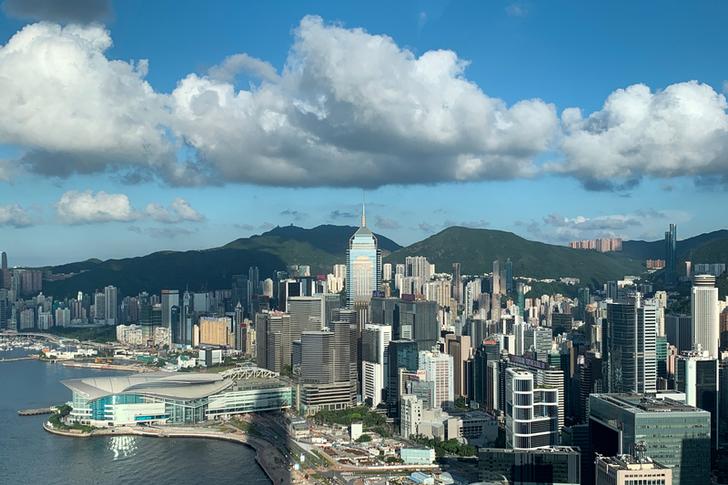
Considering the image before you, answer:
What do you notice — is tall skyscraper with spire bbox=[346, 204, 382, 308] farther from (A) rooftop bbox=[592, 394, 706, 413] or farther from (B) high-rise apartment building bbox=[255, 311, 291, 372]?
(A) rooftop bbox=[592, 394, 706, 413]

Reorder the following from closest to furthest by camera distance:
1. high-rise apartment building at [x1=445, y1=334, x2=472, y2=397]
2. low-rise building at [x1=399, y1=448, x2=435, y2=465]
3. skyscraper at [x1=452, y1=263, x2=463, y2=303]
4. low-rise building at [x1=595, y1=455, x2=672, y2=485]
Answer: low-rise building at [x1=595, y1=455, x2=672, y2=485], low-rise building at [x1=399, y1=448, x2=435, y2=465], high-rise apartment building at [x1=445, y1=334, x2=472, y2=397], skyscraper at [x1=452, y1=263, x2=463, y2=303]

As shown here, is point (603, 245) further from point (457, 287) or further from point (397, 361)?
point (397, 361)

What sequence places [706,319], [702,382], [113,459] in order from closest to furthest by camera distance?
[113,459] → [702,382] → [706,319]

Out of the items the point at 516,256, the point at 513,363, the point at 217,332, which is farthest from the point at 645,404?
the point at 516,256

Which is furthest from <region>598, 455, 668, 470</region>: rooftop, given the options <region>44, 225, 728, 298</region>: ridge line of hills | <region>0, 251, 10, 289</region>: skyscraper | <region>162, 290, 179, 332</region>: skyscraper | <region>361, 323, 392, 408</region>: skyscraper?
<region>0, 251, 10, 289</region>: skyscraper

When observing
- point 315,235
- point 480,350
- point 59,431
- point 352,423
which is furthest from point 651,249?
point 59,431

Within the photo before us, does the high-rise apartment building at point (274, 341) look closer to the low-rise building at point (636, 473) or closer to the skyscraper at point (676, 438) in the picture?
the skyscraper at point (676, 438)
